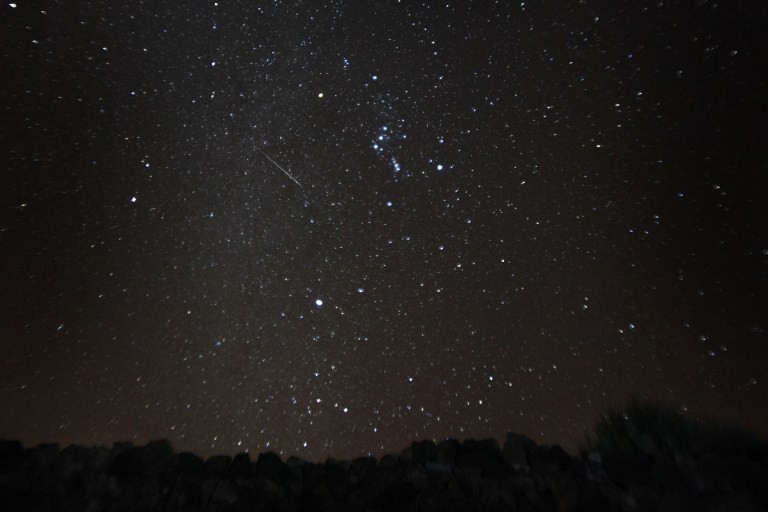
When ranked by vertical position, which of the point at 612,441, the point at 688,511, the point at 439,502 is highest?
the point at 612,441

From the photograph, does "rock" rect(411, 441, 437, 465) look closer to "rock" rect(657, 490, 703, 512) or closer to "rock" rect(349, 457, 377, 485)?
"rock" rect(349, 457, 377, 485)

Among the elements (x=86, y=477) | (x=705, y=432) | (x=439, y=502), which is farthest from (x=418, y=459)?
(x=86, y=477)

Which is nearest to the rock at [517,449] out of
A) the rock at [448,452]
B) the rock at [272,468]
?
the rock at [448,452]

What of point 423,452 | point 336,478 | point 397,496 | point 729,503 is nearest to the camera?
point 729,503

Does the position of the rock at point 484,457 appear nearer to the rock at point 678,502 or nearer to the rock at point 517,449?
the rock at point 517,449

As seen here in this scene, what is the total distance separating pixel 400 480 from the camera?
2137mm

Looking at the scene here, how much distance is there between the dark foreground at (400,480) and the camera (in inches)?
78.0

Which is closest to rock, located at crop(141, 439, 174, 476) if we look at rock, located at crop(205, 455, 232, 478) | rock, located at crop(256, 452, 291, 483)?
rock, located at crop(205, 455, 232, 478)

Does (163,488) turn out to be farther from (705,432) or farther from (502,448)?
(705,432)

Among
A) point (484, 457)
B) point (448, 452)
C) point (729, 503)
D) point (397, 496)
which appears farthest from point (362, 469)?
point (729, 503)

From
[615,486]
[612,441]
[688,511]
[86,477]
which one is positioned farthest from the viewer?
[612,441]

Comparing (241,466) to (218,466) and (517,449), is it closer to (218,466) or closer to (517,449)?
(218,466)

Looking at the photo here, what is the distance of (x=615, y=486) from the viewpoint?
2.03 m

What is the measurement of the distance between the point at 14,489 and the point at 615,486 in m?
2.05
